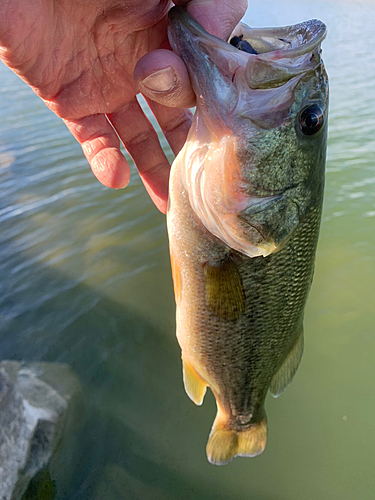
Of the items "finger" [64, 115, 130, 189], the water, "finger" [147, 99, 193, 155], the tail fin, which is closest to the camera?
"finger" [64, 115, 130, 189]

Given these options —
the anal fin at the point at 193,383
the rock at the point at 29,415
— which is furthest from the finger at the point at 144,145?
the rock at the point at 29,415

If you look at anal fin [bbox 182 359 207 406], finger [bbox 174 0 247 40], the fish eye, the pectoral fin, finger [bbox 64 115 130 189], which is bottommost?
anal fin [bbox 182 359 207 406]

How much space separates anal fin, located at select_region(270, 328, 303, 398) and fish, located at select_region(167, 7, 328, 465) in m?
0.16

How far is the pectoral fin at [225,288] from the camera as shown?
1760 millimetres

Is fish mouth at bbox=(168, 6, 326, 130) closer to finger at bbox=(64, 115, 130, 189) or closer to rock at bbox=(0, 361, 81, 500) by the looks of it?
finger at bbox=(64, 115, 130, 189)

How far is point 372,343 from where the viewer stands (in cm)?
419

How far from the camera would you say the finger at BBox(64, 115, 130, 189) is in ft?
7.23

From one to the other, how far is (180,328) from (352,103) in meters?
9.26

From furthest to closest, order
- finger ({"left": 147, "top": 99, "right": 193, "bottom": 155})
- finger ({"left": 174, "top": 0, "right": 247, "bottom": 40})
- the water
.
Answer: the water → finger ({"left": 147, "top": 99, "right": 193, "bottom": 155}) → finger ({"left": 174, "top": 0, "right": 247, "bottom": 40})

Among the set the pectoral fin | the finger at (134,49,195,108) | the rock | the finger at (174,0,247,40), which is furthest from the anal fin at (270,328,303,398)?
the rock

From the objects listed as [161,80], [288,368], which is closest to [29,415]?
[288,368]

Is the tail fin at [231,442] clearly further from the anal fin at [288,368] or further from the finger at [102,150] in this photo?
the finger at [102,150]

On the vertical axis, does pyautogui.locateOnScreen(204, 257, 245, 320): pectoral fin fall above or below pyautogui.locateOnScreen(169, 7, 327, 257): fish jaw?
below

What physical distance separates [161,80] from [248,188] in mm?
549
